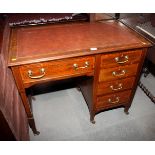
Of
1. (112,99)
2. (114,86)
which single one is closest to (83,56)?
(114,86)

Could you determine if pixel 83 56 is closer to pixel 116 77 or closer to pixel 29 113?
pixel 116 77

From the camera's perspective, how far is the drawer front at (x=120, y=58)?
134 centimetres

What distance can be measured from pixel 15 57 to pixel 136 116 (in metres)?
1.44

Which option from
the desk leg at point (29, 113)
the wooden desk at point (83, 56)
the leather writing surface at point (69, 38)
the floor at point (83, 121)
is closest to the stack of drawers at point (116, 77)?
the wooden desk at point (83, 56)

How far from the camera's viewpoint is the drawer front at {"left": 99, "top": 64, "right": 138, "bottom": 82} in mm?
1432

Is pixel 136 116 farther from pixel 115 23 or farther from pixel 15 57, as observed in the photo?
pixel 15 57

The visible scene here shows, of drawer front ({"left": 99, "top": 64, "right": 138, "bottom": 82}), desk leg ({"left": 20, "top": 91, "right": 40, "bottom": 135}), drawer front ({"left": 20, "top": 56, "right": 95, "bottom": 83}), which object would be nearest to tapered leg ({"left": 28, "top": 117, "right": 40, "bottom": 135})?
desk leg ({"left": 20, "top": 91, "right": 40, "bottom": 135})

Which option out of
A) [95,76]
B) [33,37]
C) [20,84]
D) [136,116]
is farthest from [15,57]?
[136,116]

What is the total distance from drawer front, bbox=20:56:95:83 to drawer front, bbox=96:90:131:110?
413 millimetres

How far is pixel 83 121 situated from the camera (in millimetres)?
1862

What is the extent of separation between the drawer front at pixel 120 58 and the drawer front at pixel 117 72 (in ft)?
0.15

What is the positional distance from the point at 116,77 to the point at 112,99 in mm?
283
